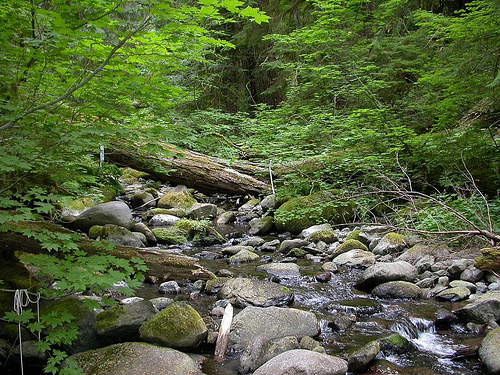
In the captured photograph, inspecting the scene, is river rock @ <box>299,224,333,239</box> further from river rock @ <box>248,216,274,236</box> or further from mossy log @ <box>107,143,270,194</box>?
mossy log @ <box>107,143,270,194</box>

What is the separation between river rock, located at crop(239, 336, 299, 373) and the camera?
149 inches

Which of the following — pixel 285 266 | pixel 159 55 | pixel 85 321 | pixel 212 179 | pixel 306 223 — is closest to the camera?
pixel 159 55

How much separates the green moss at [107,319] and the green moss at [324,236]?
18.3ft

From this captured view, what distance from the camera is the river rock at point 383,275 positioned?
595 cm

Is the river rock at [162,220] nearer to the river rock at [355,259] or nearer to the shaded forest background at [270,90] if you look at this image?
the shaded forest background at [270,90]

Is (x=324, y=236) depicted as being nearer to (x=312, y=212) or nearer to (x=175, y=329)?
(x=312, y=212)

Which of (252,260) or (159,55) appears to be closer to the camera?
(159,55)

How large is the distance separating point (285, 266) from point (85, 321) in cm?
371

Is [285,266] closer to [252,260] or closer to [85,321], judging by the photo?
[252,260]

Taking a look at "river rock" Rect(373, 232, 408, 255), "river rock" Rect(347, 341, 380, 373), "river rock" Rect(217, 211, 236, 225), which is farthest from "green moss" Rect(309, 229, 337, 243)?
"river rock" Rect(347, 341, 380, 373)

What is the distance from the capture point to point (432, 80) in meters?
7.76

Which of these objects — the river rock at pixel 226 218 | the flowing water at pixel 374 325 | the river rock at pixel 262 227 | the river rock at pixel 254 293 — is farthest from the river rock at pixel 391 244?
the river rock at pixel 226 218

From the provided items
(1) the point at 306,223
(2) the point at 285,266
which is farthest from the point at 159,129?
(1) the point at 306,223

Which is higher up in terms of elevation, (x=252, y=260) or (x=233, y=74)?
(x=233, y=74)
